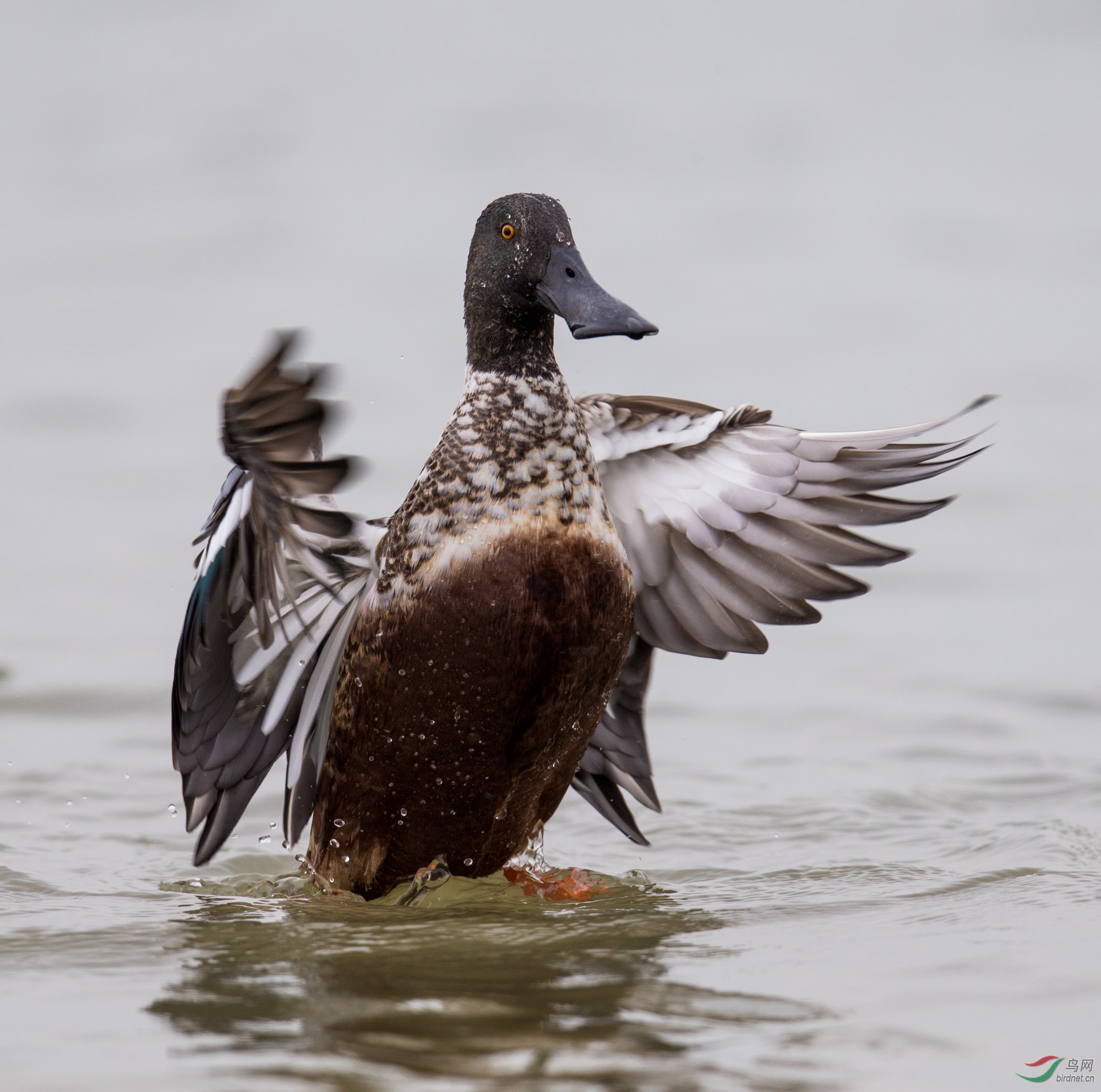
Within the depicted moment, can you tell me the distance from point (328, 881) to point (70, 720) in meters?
2.67

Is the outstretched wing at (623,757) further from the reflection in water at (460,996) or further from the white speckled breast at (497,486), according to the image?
the white speckled breast at (497,486)

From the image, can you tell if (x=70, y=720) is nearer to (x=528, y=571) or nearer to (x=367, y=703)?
(x=367, y=703)

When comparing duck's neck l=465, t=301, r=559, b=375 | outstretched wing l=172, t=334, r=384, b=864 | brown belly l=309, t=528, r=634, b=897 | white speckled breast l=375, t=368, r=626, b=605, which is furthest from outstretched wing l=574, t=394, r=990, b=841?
outstretched wing l=172, t=334, r=384, b=864

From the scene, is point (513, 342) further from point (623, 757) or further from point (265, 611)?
point (623, 757)

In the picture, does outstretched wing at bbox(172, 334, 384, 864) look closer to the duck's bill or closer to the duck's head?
the duck's head

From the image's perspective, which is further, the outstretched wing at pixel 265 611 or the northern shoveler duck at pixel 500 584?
the northern shoveler duck at pixel 500 584

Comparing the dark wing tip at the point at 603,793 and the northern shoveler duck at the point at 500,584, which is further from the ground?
the northern shoveler duck at the point at 500,584

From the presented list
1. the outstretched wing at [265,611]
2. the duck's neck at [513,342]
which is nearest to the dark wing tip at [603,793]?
the outstretched wing at [265,611]

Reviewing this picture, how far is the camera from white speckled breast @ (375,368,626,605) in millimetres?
4352

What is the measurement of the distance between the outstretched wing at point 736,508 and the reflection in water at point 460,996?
0.99m

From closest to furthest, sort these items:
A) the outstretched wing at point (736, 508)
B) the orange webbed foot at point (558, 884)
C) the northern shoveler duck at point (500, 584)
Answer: the northern shoveler duck at point (500, 584) < the orange webbed foot at point (558, 884) < the outstretched wing at point (736, 508)

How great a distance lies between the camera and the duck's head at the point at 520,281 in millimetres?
4555

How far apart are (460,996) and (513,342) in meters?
1.88

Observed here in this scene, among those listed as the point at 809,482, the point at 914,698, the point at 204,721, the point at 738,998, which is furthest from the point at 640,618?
the point at 914,698
